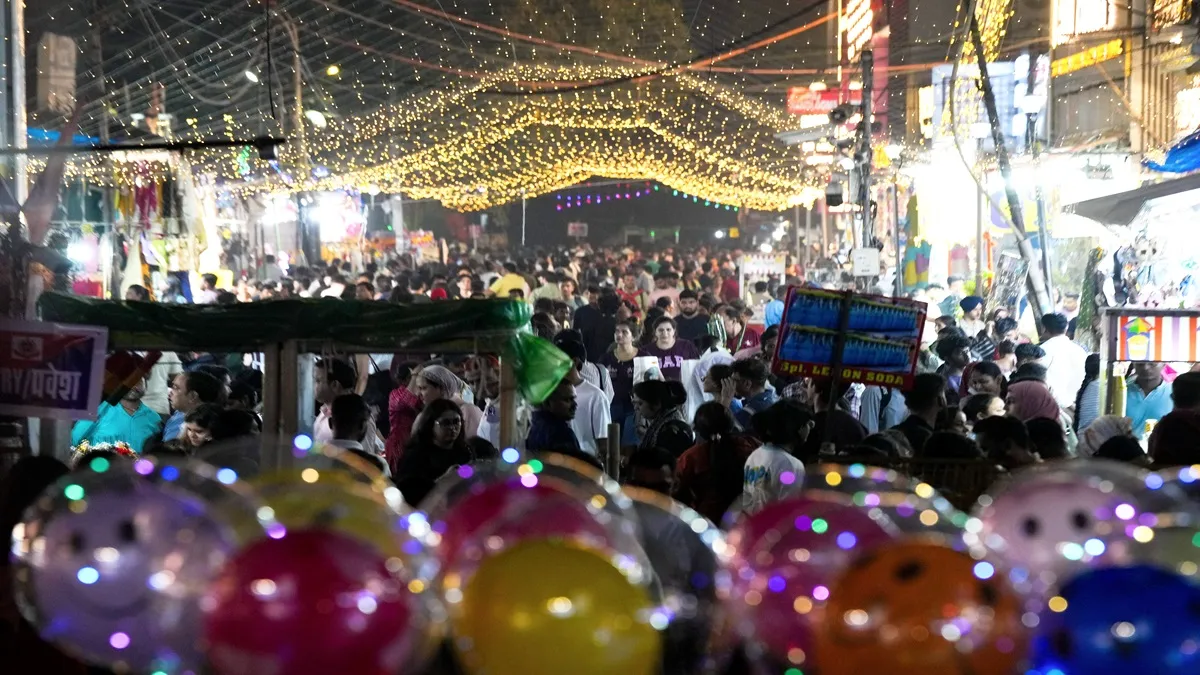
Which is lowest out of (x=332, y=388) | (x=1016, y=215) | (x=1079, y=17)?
(x=332, y=388)

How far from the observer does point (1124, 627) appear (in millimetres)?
3148

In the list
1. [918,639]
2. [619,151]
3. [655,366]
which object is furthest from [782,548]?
[619,151]

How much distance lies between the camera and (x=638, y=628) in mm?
3188

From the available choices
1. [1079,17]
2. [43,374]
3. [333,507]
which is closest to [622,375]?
[43,374]

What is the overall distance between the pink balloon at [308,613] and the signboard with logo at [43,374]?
12.2ft

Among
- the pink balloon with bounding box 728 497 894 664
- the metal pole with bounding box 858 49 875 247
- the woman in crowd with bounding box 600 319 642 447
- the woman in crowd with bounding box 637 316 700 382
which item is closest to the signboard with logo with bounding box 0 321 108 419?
the pink balloon with bounding box 728 497 894 664

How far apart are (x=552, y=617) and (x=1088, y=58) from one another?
24.3 metres

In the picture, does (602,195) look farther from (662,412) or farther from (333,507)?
(333,507)

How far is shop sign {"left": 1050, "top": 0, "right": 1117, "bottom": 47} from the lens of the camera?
23.5 metres

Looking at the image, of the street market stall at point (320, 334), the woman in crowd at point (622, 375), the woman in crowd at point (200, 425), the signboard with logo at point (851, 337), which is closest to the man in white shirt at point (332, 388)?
the woman in crowd at point (200, 425)

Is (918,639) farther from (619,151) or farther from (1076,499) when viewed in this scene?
(619,151)

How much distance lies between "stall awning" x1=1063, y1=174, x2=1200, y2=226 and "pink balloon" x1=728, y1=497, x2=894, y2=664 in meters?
11.5

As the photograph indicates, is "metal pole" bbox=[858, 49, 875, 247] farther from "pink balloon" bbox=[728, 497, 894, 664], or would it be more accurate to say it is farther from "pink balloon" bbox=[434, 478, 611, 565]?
"pink balloon" bbox=[728, 497, 894, 664]

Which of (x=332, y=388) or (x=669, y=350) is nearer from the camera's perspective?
(x=332, y=388)
